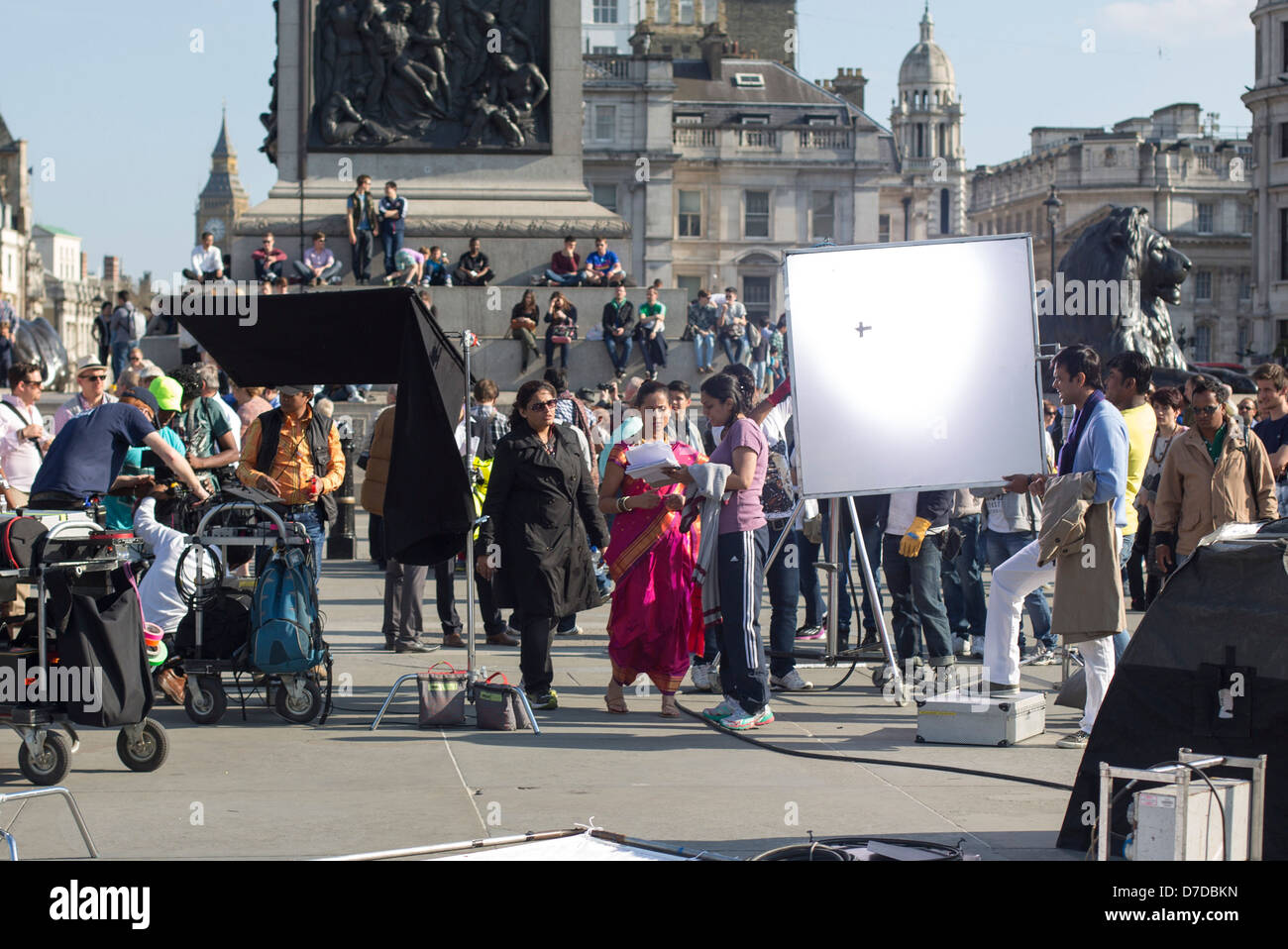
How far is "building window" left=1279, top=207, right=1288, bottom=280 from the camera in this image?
261 ft

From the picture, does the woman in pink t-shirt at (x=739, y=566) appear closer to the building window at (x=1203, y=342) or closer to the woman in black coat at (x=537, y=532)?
the woman in black coat at (x=537, y=532)

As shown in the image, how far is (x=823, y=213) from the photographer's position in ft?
263

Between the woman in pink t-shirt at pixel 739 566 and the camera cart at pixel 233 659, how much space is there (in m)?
2.15

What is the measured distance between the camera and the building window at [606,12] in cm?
9919

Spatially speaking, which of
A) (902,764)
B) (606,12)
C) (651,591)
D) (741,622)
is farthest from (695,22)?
(902,764)

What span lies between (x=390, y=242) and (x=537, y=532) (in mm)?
14784

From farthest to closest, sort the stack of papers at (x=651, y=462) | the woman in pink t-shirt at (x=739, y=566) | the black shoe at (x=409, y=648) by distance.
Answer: the black shoe at (x=409, y=648) → the stack of papers at (x=651, y=462) → the woman in pink t-shirt at (x=739, y=566)

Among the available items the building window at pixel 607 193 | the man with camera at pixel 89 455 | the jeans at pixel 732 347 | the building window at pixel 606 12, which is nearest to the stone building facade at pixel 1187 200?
the building window at pixel 606 12

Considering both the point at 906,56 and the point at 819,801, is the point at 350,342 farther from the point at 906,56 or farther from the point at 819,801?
the point at 906,56

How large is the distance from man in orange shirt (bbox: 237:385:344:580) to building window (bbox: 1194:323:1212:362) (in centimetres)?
10922

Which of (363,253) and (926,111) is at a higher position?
(926,111)

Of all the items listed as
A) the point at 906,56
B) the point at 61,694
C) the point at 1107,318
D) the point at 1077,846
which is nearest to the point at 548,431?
the point at 61,694

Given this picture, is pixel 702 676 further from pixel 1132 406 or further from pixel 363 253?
pixel 363 253
